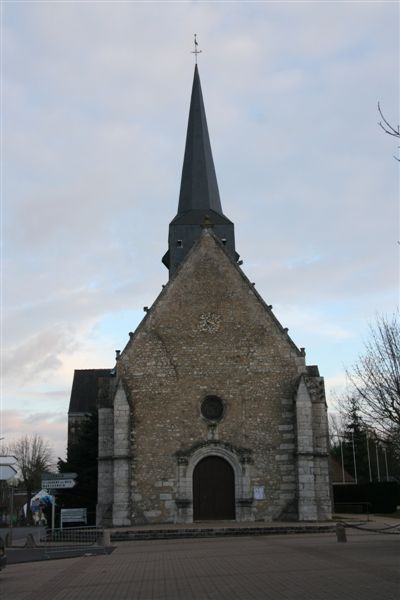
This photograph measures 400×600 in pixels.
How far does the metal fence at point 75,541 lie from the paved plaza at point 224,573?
1167 mm

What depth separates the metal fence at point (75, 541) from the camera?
59.4 ft

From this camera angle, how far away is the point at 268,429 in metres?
24.4

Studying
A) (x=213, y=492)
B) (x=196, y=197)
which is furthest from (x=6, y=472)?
(x=196, y=197)

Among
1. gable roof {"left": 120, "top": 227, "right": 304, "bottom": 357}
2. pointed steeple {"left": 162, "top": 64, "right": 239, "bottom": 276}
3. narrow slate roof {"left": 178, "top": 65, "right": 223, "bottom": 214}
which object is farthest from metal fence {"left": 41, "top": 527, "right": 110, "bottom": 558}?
narrow slate roof {"left": 178, "top": 65, "right": 223, "bottom": 214}

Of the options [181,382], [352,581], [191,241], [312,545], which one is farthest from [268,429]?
[352,581]

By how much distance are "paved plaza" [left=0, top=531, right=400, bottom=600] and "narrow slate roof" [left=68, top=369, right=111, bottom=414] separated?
1290 inches

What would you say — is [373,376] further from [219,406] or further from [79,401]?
[79,401]

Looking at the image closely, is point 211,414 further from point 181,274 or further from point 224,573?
point 224,573

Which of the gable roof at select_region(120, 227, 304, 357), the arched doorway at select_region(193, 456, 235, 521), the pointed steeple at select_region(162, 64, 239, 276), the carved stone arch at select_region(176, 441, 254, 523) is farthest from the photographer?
the pointed steeple at select_region(162, 64, 239, 276)

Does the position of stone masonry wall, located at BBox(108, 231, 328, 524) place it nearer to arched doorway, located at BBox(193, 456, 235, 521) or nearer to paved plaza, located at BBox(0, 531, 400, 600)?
arched doorway, located at BBox(193, 456, 235, 521)

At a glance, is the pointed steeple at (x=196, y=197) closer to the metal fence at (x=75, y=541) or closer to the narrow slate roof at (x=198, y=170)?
the narrow slate roof at (x=198, y=170)

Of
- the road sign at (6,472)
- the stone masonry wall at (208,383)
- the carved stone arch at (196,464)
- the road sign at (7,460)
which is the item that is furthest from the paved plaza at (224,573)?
the stone masonry wall at (208,383)

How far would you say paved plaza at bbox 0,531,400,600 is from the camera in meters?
9.42

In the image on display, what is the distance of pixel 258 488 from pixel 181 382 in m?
4.60
